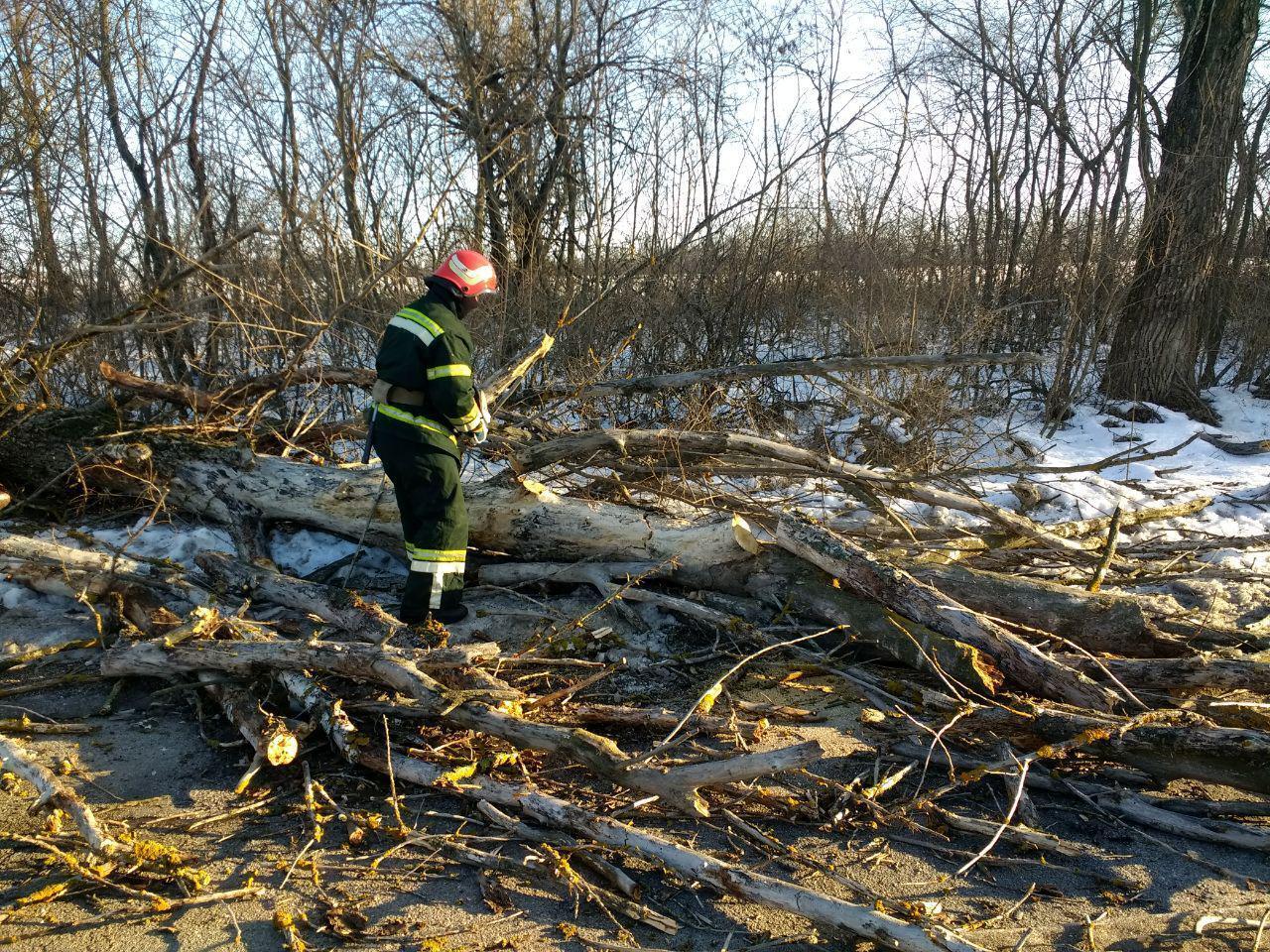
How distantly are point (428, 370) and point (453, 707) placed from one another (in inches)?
69.8

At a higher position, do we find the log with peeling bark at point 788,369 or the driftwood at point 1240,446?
the log with peeling bark at point 788,369

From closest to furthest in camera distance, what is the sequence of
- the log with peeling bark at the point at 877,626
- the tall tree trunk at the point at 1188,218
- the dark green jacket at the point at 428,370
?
the log with peeling bark at the point at 877,626 < the dark green jacket at the point at 428,370 < the tall tree trunk at the point at 1188,218

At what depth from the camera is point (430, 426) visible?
13.3 ft

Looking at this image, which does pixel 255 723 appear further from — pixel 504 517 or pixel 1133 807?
pixel 1133 807

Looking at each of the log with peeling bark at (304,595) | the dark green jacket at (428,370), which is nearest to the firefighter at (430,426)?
the dark green jacket at (428,370)

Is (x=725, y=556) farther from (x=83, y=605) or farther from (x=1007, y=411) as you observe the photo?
(x=1007, y=411)

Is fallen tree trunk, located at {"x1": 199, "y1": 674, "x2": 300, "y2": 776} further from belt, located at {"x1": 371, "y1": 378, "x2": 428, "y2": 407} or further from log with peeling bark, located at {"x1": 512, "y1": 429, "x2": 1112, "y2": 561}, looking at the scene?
log with peeling bark, located at {"x1": 512, "y1": 429, "x2": 1112, "y2": 561}

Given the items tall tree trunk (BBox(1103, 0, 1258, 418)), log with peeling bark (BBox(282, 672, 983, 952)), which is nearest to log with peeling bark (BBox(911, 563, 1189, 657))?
log with peeling bark (BBox(282, 672, 983, 952))

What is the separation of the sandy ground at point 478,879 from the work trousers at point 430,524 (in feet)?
3.49

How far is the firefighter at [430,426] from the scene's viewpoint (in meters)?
4.00

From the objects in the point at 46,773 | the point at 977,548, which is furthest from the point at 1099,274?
the point at 46,773

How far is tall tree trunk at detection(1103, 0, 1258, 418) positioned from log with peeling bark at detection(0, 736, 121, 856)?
33.6 ft

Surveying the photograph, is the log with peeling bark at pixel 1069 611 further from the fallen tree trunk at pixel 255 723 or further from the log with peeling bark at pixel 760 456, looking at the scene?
the fallen tree trunk at pixel 255 723

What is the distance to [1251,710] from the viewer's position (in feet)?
9.88
